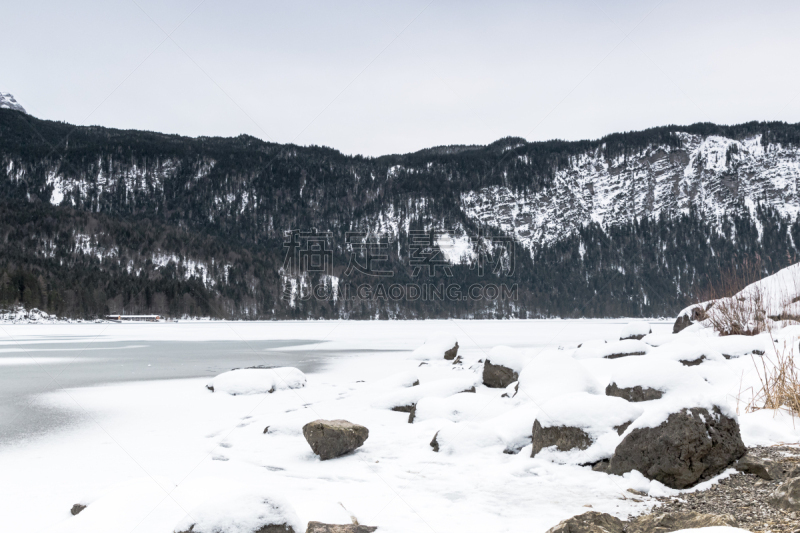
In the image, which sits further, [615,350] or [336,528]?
[615,350]

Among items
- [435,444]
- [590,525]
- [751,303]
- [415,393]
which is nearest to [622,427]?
[435,444]

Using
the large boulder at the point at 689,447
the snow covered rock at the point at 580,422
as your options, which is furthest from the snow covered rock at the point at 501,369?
the large boulder at the point at 689,447

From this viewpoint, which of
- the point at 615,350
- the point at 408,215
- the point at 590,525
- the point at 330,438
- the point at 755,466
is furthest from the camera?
the point at 408,215

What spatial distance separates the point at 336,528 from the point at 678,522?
2.31m

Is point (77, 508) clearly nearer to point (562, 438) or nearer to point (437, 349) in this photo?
point (562, 438)

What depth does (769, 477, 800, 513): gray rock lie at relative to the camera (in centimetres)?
324

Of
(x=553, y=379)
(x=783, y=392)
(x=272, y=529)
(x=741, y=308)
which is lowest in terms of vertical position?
(x=272, y=529)

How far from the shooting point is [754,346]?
8.16m

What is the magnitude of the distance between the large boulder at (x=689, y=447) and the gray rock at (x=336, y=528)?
2.65 meters

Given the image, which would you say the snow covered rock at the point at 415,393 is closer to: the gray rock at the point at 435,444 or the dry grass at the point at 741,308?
the gray rock at the point at 435,444

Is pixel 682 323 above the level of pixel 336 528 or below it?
above

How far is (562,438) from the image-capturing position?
5496 millimetres

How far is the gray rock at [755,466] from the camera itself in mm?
4152

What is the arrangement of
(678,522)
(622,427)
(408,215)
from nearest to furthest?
(678,522) → (622,427) → (408,215)
